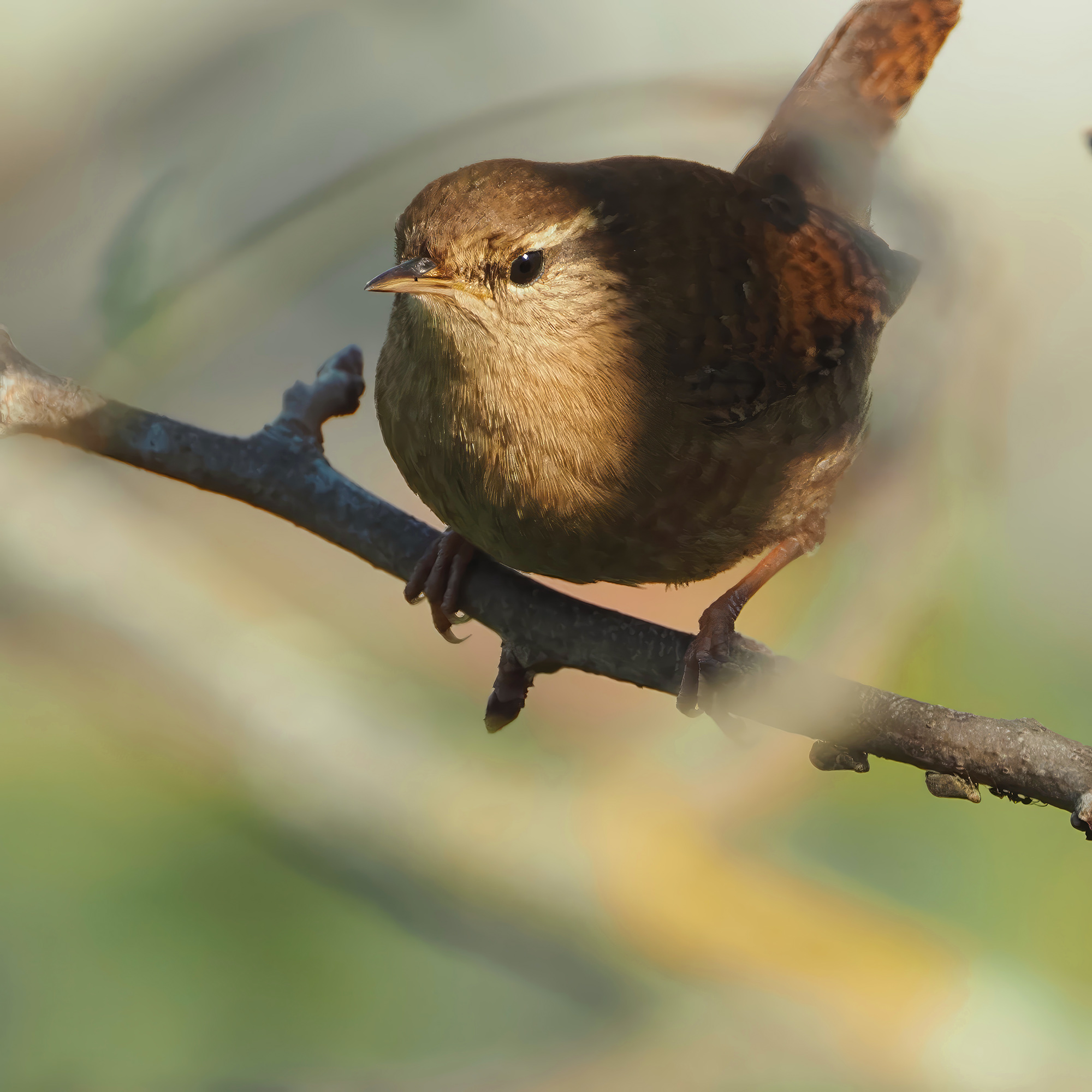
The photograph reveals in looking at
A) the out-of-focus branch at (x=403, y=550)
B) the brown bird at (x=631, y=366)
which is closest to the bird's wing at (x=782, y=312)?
the brown bird at (x=631, y=366)

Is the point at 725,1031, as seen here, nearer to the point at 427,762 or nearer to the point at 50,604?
the point at 427,762

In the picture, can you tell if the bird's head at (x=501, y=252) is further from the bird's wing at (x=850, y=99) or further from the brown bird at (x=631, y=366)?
the bird's wing at (x=850, y=99)

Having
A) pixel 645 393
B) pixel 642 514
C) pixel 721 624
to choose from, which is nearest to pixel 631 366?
pixel 645 393

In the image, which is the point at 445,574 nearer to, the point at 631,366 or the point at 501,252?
the point at 631,366

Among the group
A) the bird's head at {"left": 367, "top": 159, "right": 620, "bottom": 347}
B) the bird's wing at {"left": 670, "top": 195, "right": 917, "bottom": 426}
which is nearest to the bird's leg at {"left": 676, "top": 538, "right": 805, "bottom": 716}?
the bird's wing at {"left": 670, "top": 195, "right": 917, "bottom": 426}

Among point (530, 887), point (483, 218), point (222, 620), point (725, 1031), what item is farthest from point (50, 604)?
point (725, 1031)

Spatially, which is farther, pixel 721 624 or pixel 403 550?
pixel 721 624

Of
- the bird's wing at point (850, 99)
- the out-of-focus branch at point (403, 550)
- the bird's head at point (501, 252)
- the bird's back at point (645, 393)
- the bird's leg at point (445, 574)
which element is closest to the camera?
the out-of-focus branch at point (403, 550)

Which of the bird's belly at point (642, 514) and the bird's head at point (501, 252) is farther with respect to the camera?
the bird's belly at point (642, 514)

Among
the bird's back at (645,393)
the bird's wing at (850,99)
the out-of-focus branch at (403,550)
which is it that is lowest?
the out-of-focus branch at (403,550)
